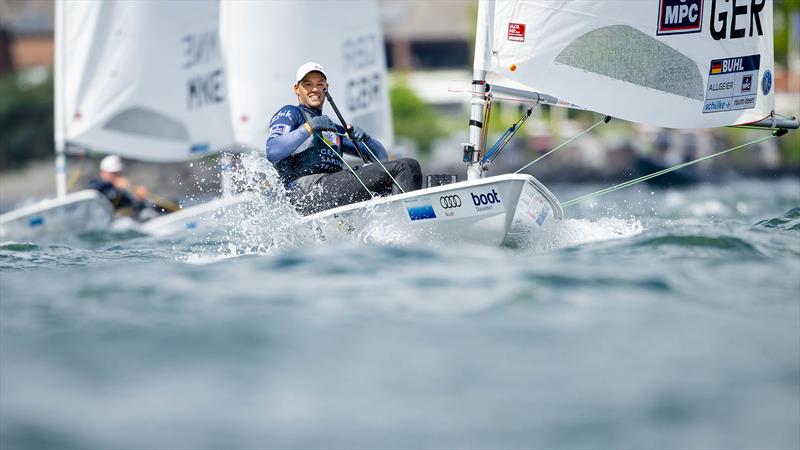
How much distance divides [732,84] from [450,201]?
2448mm

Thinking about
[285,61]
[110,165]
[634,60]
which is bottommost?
[110,165]

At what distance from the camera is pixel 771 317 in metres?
4.73

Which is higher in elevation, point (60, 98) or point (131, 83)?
point (131, 83)

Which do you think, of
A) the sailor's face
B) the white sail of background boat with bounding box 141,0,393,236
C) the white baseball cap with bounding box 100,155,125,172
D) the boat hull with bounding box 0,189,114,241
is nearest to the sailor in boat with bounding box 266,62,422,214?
the sailor's face

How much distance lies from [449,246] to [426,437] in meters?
2.60

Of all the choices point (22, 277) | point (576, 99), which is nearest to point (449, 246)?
point (576, 99)

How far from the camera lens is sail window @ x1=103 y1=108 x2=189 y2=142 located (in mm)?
12836

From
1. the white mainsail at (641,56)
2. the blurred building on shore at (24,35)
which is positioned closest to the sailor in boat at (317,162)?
the white mainsail at (641,56)

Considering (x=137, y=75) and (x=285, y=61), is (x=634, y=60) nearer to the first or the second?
(x=285, y=61)

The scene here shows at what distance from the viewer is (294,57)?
1248 centimetres

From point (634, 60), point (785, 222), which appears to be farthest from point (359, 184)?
point (785, 222)

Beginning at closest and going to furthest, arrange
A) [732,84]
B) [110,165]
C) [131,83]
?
[732,84] → [131,83] → [110,165]

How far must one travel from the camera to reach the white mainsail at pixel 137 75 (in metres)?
12.5

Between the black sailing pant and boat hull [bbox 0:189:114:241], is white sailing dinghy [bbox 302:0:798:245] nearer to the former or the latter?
the black sailing pant
